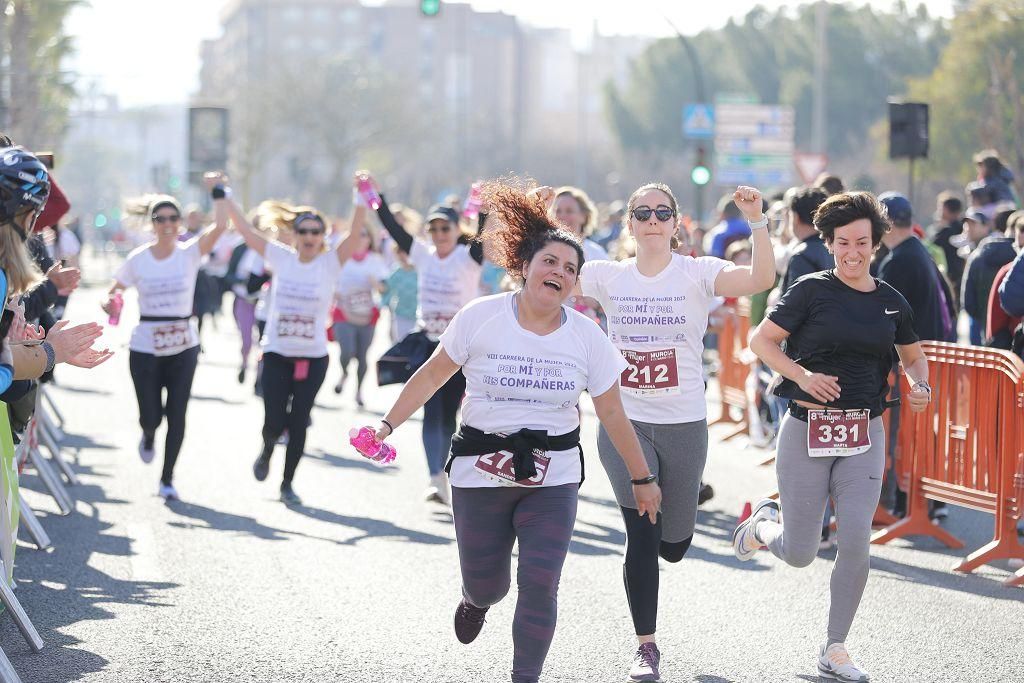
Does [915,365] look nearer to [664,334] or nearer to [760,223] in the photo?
[760,223]

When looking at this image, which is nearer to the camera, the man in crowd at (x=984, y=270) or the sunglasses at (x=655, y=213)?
the sunglasses at (x=655, y=213)

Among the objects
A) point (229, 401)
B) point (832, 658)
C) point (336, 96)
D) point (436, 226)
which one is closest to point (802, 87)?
point (336, 96)

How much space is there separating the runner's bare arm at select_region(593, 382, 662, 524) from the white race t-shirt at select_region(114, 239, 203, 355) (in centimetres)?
564

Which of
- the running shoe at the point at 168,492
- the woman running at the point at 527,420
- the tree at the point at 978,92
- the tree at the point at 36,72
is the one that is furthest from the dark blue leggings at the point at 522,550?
the tree at the point at 36,72

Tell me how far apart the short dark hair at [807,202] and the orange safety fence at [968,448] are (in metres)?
1.06

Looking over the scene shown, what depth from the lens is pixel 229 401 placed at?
1755cm

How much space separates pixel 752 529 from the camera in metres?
7.28

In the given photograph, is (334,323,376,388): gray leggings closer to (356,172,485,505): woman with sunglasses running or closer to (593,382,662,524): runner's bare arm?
(356,172,485,505): woman with sunglasses running

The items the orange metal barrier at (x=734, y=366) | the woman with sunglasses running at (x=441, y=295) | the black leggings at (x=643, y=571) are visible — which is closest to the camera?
the black leggings at (x=643, y=571)

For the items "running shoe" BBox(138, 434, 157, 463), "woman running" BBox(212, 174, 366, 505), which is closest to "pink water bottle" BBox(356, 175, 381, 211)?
"woman running" BBox(212, 174, 366, 505)

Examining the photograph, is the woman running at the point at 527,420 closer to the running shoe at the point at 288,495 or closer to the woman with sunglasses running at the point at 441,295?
the woman with sunglasses running at the point at 441,295

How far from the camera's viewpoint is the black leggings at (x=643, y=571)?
634 cm

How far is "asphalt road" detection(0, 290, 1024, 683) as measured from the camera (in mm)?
6457

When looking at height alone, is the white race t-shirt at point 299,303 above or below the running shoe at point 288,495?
above
